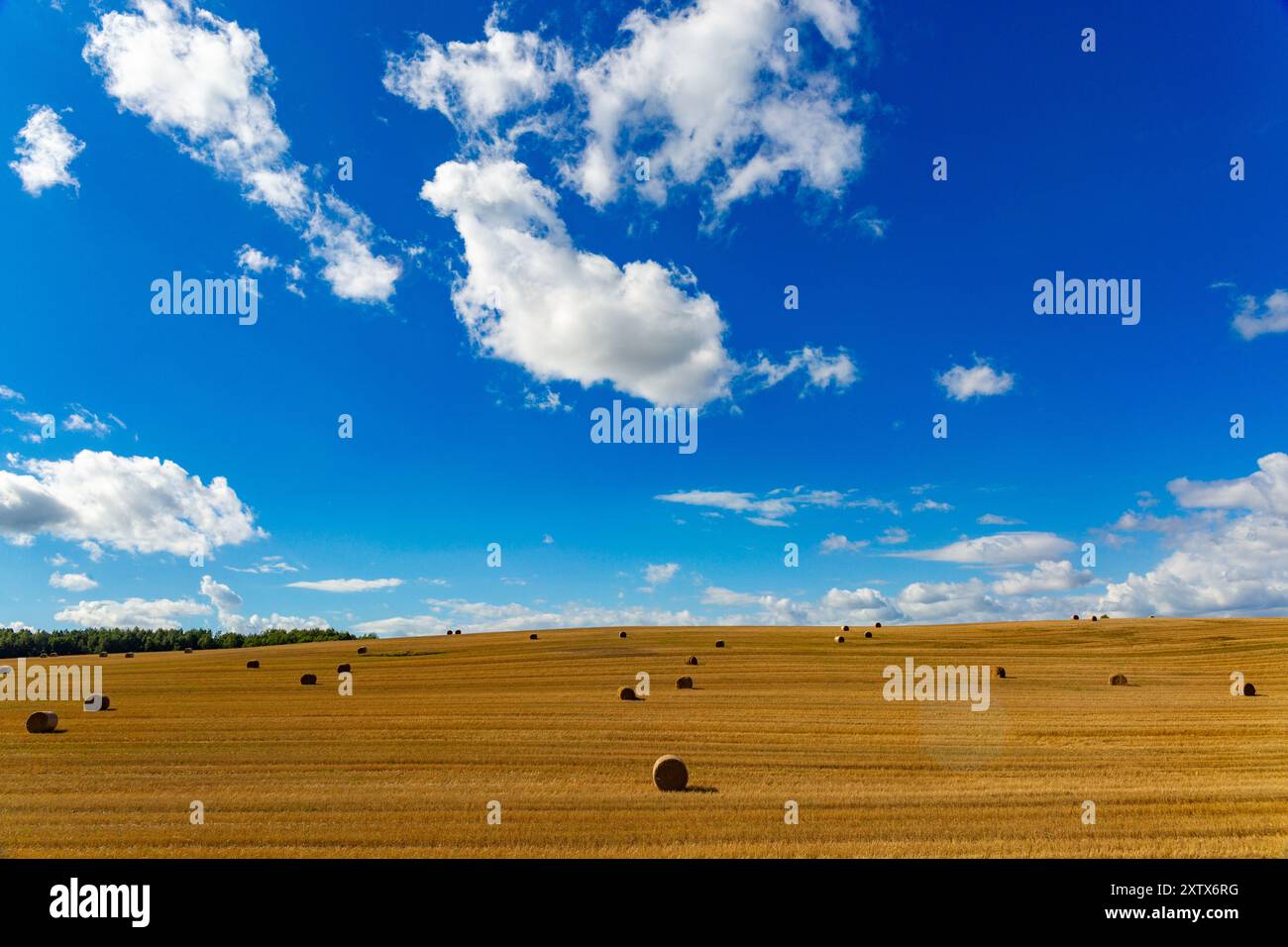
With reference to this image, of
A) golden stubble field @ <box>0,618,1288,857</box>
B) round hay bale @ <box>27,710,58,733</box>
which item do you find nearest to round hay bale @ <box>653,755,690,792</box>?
golden stubble field @ <box>0,618,1288,857</box>

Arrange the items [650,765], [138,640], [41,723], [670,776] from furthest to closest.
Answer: [138,640]
[41,723]
[650,765]
[670,776]

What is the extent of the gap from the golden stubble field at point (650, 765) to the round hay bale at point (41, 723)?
696 mm

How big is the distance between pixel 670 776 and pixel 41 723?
24675 millimetres

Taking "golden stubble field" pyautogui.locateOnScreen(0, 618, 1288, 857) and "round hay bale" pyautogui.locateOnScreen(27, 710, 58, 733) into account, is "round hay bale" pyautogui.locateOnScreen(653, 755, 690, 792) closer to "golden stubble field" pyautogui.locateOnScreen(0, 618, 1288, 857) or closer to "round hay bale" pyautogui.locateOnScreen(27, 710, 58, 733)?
"golden stubble field" pyautogui.locateOnScreen(0, 618, 1288, 857)

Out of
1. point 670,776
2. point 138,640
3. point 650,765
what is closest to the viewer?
point 670,776

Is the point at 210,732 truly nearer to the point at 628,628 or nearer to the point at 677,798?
the point at 677,798

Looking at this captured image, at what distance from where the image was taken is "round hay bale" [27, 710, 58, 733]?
28.5 m

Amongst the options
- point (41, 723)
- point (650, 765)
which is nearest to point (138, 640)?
point (41, 723)

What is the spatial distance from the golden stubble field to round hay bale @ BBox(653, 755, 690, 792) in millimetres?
526

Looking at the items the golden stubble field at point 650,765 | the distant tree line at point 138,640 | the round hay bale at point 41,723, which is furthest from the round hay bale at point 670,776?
the distant tree line at point 138,640

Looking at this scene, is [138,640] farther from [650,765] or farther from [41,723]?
[650,765]

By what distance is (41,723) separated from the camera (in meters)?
28.6

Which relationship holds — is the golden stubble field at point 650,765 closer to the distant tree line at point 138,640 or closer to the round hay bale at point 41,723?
the round hay bale at point 41,723

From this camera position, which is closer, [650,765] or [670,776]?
[670,776]
